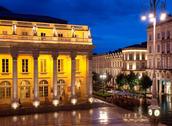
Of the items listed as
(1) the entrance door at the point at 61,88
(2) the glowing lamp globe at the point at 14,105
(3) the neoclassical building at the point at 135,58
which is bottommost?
(2) the glowing lamp globe at the point at 14,105

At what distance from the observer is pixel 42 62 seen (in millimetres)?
49875

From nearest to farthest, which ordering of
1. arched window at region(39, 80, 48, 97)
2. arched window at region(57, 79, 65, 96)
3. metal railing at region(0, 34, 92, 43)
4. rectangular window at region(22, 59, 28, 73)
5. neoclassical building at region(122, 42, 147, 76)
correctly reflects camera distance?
metal railing at region(0, 34, 92, 43)
rectangular window at region(22, 59, 28, 73)
arched window at region(39, 80, 48, 97)
arched window at region(57, 79, 65, 96)
neoclassical building at region(122, 42, 147, 76)

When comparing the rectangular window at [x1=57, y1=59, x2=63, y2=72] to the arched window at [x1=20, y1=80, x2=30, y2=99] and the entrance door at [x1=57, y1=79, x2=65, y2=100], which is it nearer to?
the entrance door at [x1=57, y1=79, x2=65, y2=100]

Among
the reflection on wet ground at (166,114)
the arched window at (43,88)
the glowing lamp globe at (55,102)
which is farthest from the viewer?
the arched window at (43,88)

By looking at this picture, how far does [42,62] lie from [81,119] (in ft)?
50.3

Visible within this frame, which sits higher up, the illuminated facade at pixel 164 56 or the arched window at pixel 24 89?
the illuminated facade at pixel 164 56

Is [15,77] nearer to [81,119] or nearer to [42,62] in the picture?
[42,62]

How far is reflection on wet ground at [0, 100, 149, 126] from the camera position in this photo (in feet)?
116

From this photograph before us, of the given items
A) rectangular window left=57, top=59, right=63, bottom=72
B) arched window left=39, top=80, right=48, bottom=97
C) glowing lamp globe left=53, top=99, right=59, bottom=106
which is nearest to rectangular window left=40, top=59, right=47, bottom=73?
arched window left=39, top=80, right=48, bottom=97

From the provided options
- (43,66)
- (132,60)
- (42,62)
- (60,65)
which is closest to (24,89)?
(43,66)

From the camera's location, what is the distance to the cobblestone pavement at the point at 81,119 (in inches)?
1393

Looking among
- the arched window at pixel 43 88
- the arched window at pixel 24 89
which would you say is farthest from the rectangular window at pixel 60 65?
the arched window at pixel 24 89

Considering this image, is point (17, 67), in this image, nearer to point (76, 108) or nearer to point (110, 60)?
point (76, 108)

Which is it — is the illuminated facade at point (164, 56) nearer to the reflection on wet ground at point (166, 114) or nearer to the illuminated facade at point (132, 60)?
the illuminated facade at point (132, 60)
